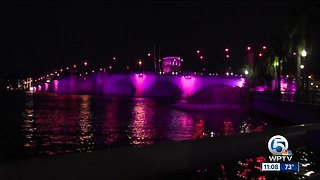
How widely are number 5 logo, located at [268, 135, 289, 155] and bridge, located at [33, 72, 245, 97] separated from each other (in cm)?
11243

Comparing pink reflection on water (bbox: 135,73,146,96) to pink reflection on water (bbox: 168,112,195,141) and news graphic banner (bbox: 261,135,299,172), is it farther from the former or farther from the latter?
news graphic banner (bbox: 261,135,299,172)

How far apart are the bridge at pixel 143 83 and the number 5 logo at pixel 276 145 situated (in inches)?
4427

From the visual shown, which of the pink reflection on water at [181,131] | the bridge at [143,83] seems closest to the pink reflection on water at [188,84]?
the bridge at [143,83]

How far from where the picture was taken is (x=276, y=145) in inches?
372

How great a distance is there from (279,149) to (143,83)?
13461 centimetres

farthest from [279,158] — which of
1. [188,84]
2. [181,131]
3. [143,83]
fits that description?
[143,83]

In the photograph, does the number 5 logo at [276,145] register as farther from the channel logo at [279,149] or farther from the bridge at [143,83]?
the bridge at [143,83]

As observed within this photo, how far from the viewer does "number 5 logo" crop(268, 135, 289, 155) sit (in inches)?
366

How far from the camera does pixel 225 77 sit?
126812 millimetres

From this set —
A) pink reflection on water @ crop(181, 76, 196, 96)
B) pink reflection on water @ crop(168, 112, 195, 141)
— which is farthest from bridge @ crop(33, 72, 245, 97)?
pink reflection on water @ crop(168, 112, 195, 141)

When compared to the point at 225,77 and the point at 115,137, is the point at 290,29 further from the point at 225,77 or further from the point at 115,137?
the point at 225,77

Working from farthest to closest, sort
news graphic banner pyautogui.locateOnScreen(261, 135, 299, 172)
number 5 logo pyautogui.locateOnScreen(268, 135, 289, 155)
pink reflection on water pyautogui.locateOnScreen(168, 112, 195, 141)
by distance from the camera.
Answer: pink reflection on water pyautogui.locateOnScreen(168, 112, 195, 141), number 5 logo pyautogui.locateOnScreen(268, 135, 289, 155), news graphic banner pyautogui.locateOnScreen(261, 135, 299, 172)

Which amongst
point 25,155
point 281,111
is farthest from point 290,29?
point 25,155

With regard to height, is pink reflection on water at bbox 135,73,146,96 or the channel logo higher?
pink reflection on water at bbox 135,73,146,96
